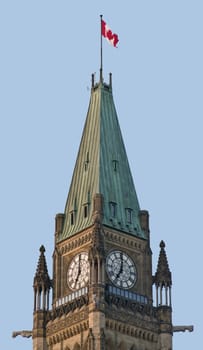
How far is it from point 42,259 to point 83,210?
4835 mm

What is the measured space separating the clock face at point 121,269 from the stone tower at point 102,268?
0.02 metres

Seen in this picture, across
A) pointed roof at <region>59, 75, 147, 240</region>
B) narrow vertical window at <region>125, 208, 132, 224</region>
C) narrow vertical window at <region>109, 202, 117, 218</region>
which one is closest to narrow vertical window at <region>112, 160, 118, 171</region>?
pointed roof at <region>59, 75, 147, 240</region>

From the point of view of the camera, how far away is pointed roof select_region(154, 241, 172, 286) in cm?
13562

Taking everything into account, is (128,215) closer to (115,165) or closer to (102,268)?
(115,165)

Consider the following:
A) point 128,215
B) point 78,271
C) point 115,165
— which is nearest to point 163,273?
point 128,215

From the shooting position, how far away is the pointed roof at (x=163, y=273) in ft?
445

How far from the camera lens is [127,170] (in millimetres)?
140000

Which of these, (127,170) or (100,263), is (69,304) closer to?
(100,263)

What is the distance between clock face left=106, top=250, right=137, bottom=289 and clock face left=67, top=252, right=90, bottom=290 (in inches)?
66.0

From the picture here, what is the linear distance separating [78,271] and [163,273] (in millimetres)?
6546

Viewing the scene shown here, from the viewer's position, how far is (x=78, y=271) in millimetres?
134250

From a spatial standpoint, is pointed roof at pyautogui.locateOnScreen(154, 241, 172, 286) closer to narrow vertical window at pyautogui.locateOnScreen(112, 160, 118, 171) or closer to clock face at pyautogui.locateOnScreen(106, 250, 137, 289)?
clock face at pyautogui.locateOnScreen(106, 250, 137, 289)

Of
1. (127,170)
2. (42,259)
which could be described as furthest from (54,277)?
(127,170)

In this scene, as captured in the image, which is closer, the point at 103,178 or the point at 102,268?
the point at 102,268
